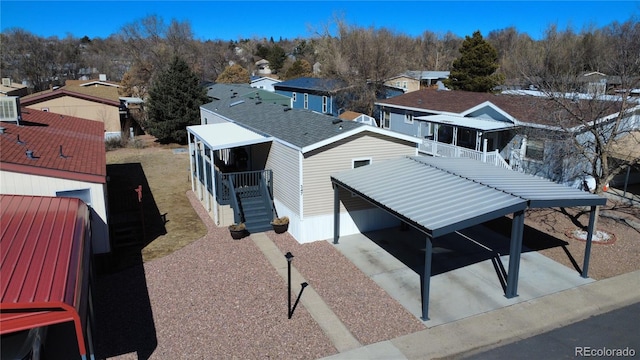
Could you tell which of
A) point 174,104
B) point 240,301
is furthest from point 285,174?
point 174,104

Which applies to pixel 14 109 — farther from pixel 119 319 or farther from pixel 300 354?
pixel 300 354

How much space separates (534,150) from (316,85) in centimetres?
2349

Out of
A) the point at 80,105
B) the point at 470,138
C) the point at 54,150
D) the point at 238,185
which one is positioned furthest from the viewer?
the point at 80,105

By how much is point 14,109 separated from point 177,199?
22.3ft

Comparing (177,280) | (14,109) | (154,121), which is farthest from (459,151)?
(154,121)

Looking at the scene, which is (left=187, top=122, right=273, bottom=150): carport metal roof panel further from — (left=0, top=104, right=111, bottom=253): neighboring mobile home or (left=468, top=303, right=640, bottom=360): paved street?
(left=468, top=303, right=640, bottom=360): paved street

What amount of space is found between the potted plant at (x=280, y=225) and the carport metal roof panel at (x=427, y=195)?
7.45 ft

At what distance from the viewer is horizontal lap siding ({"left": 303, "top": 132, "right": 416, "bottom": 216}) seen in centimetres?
1430

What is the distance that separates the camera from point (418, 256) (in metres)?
13.5

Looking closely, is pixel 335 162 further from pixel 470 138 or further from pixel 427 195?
pixel 470 138

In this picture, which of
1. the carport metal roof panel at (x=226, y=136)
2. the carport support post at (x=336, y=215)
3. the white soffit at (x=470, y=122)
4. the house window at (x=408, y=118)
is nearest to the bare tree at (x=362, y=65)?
the house window at (x=408, y=118)

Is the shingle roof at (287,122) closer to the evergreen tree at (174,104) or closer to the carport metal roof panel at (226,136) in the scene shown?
the carport metal roof panel at (226,136)

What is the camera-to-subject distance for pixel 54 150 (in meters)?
13.8

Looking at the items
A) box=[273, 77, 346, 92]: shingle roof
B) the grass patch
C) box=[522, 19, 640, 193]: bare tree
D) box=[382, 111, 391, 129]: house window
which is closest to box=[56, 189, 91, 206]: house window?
the grass patch
